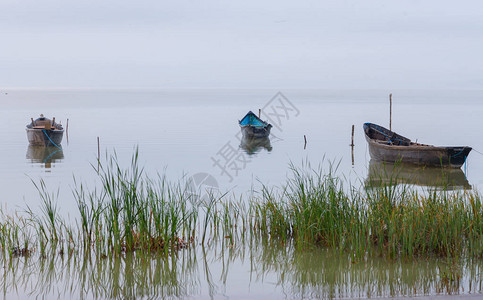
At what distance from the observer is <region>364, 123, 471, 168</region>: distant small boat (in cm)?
2072

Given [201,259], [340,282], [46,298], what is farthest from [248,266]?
[46,298]

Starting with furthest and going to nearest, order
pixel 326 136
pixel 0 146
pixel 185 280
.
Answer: pixel 326 136
pixel 0 146
pixel 185 280

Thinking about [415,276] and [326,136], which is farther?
[326,136]

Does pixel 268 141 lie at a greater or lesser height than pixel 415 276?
greater

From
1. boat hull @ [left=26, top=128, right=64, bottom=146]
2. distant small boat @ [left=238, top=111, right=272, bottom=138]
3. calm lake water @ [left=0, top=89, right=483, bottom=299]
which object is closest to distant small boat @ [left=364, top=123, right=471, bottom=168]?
calm lake water @ [left=0, top=89, right=483, bottom=299]

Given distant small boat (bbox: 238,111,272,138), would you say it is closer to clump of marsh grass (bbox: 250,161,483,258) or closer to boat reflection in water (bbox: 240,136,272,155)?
boat reflection in water (bbox: 240,136,272,155)

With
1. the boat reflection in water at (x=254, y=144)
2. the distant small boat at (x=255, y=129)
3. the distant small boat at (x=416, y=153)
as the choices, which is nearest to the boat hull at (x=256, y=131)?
the distant small boat at (x=255, y=129)

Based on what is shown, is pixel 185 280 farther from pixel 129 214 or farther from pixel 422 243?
pixel 422 243

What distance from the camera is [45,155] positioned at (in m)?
27.8

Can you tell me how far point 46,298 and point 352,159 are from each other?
21.7 meters

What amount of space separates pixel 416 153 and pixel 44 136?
61.3 feet

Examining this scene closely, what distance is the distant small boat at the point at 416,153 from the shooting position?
68.0 ft

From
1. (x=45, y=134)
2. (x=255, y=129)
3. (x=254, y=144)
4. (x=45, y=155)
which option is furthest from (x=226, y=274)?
(x=255, y=129)

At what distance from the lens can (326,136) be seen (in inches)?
1554
